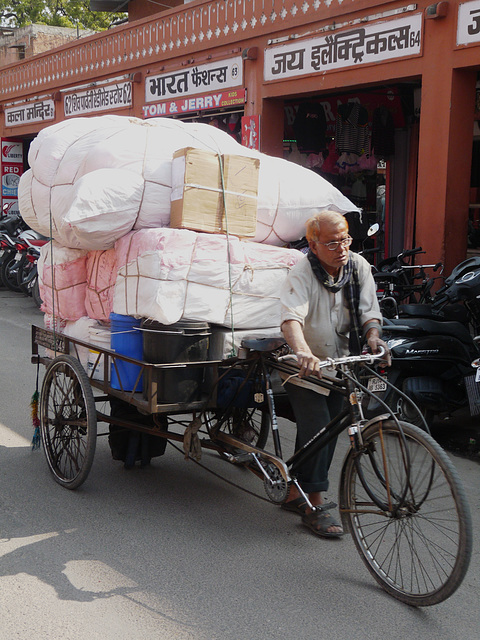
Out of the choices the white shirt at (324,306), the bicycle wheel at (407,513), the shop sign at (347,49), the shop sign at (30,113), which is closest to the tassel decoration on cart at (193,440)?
the white shirt at (324,306)

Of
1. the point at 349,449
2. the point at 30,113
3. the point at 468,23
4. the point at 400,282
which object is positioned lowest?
the point at 349,449

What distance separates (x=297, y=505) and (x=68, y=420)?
1.51 metres

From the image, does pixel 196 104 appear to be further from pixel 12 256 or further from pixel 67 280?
pixel 67 280

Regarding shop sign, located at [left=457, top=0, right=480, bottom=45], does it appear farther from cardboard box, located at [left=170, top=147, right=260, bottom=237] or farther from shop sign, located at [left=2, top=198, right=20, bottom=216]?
shop sign, located at [left=2, top=198, right=20, bottom=216]

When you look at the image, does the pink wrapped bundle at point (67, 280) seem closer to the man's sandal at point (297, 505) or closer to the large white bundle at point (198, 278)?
the large white bundle at point (198, 278)

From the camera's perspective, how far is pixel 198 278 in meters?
3.86

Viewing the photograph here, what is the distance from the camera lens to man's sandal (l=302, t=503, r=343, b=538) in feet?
12.3

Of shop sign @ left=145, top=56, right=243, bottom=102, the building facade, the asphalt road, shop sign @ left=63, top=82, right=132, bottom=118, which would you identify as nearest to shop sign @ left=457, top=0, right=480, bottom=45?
the building facade

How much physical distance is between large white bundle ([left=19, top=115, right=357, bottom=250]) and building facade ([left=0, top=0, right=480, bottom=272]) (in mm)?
3697

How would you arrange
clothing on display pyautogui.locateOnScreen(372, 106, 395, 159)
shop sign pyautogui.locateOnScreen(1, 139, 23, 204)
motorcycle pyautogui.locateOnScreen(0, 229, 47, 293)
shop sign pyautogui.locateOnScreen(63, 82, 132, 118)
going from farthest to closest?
shop sign pyautogui.locateOnScreen(1, 139, 23, 204), shop sign pyautogui.locateOnScreen(63, 82, 132, 118), motorcycle pyautogui.locateOnScreen(0, 229, 47, 293), clothing on display pyautogui.locateOnScreen(372, 106, 395, 159)

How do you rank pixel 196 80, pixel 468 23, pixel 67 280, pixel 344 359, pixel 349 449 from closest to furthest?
pixel 344 359, pixel 349 449, pixel 67 280, pixel 468 23, pixel 196 80

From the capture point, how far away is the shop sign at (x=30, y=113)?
53.3 feet

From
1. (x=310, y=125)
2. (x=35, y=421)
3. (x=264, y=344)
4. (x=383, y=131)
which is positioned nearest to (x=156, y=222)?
(x=264, y=344)

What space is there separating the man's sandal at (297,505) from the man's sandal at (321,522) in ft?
0.10
